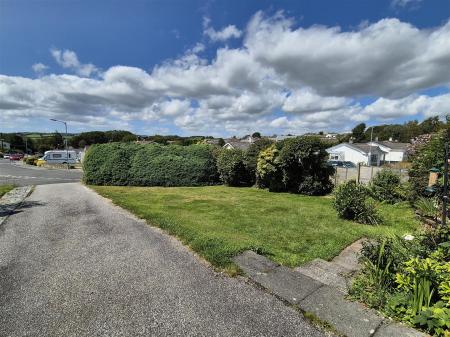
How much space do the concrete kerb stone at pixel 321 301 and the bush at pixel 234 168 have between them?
10.6m

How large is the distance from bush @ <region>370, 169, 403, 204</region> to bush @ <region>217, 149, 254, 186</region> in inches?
267

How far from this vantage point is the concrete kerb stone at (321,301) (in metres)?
2.41

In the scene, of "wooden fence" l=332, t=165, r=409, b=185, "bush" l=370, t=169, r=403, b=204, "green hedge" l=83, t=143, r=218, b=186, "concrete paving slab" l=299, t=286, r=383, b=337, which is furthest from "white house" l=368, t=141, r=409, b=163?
"concrete paving slab" l=299, t=286, r=383, b=337

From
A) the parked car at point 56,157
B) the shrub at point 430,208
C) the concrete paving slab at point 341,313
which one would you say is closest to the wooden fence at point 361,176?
the shrub at point 430,208

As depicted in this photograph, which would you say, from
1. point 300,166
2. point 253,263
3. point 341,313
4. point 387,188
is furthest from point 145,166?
point 341,313

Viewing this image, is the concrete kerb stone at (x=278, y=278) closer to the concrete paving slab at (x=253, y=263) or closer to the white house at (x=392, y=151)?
the concrete paving slab at (x=253, y=263)

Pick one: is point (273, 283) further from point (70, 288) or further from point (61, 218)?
point (61, 218)

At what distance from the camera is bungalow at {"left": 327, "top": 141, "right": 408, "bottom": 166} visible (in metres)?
40.0

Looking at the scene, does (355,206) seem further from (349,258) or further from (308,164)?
(308,164)

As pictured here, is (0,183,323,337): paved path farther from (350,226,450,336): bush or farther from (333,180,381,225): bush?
(333,180,381,225): bush

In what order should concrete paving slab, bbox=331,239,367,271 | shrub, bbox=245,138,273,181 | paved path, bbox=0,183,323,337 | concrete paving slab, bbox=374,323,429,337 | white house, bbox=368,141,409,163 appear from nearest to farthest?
concrete paving slab, bbox=374,323,429,337 → paved path, bbox=0,183,323,337 → concrete paving slab, bbox=331,239,367,271 → shrub, bbox=245,138,273,181 → white house, bbox=368,141,409,163

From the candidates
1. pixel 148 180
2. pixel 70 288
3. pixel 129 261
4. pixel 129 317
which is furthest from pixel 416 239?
pixel 148 180

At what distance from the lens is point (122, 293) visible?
3.06 metres

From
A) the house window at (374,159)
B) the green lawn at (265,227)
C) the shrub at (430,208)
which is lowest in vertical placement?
the house window at (374,159)
